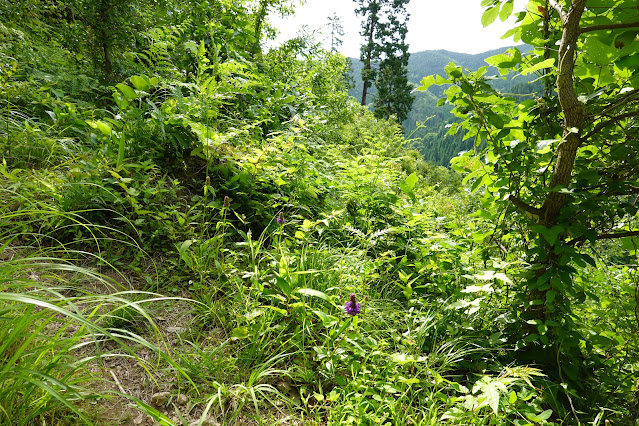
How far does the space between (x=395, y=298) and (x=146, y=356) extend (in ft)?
4.77

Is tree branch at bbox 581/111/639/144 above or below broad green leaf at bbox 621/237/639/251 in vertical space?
above

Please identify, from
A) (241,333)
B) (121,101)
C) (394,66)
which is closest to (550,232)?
(241,333)

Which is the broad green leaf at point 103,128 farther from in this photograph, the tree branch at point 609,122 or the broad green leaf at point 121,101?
the tree branch at point 609,122

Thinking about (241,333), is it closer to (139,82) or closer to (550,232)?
(550,232)

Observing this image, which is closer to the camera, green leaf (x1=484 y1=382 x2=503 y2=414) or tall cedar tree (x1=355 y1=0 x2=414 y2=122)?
green leaf (x1=484 y1=382 x2=503 y2=414)

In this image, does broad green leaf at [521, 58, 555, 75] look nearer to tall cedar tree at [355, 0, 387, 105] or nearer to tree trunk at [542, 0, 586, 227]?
tree trunk at [542, 0, 586, 227]

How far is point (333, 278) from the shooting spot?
1852 mm

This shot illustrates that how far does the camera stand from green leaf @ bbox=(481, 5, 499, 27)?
1.21m

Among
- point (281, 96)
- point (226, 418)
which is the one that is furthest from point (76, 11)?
point (226, 418)

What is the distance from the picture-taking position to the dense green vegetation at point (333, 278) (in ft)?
3.59

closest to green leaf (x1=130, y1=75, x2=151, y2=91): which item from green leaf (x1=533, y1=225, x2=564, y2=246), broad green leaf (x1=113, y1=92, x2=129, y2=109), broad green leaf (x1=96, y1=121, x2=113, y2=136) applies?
broad green leaf (x1=113, y1=92, x2=129, y2=109)

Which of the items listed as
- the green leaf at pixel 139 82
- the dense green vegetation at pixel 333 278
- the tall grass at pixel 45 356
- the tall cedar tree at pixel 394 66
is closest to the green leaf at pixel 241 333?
the dense green vegetation at pixel 333 278

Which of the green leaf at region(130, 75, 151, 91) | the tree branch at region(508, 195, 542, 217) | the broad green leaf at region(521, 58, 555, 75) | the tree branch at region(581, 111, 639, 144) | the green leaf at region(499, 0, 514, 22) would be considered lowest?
the tree branch at region(508, 195, 542, 217)

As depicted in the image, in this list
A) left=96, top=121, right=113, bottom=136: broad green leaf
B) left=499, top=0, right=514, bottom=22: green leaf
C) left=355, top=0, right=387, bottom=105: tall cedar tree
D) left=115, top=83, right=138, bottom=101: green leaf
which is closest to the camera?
left=499, top=0, right=514, bottom=22: green leaf
